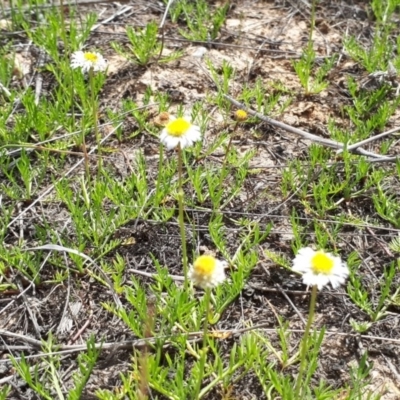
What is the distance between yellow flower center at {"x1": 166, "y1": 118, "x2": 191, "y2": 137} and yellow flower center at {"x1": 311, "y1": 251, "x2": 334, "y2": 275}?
68 centimetres

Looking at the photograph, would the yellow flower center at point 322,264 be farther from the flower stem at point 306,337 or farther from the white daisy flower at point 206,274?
the white daisy flower at point 206,274

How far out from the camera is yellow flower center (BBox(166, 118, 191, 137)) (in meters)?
2.16

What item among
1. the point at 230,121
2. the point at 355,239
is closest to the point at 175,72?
the point at 230,121

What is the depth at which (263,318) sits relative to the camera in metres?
2.37

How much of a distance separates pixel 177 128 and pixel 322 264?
2.39 feet

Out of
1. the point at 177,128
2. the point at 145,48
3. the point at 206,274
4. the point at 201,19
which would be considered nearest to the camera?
the point at 206,274

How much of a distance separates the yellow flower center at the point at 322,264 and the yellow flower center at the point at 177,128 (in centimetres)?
68

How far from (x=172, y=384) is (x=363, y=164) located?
4.59 ft

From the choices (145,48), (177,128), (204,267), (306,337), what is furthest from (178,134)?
(145,48)

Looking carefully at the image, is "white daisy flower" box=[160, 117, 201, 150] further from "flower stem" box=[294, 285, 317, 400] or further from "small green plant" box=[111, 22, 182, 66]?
"small green plant" box=[111, 22, 182, 66]

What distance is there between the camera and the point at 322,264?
180cm

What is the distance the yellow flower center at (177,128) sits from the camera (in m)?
2.16

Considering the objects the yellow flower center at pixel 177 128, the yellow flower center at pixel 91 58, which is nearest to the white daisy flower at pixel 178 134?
the yellow flower center at pixel 177 128

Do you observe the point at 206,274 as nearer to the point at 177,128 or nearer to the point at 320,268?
the point at 320,268
